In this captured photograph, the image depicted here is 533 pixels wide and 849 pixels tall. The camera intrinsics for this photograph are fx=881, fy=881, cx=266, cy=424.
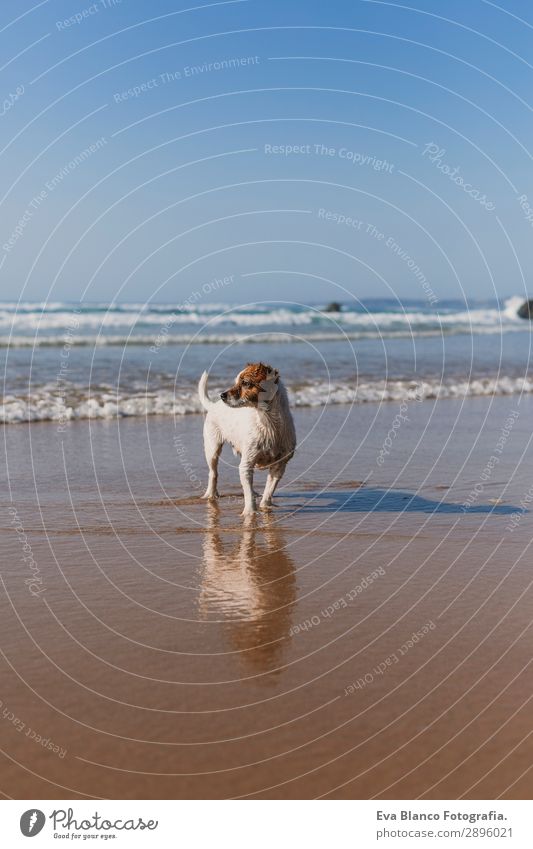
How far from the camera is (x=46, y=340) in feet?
126

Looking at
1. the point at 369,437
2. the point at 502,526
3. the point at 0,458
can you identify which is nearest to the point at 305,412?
the point at 369,437

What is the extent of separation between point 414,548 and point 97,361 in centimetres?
2153

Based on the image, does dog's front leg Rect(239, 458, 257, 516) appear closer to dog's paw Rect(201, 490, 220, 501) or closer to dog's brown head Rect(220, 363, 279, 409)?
dog's brown head Rect(220, 363, 279, 409)

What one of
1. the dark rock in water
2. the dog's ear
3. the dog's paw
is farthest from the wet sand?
the dark rock in water

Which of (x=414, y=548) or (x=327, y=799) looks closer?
(x=327, y=799)

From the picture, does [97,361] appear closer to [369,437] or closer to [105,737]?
[369,437]

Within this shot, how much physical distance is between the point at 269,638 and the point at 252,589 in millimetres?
1183

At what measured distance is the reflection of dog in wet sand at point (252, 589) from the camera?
6.18 metres

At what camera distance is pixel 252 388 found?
389 inches

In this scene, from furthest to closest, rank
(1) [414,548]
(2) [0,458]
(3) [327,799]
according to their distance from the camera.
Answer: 1. (2) [0,458]
2. (1) [414,548]
3. (3) [327,799]

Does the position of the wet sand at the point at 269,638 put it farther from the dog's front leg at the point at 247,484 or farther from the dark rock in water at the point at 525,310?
the dark rock in water at the point at 525,310

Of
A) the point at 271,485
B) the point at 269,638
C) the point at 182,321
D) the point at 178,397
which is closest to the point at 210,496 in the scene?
the point at 271,485

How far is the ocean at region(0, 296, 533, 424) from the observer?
20.5 metres

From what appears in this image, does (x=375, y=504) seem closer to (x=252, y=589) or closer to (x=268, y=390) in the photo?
(x=268, y=390)
